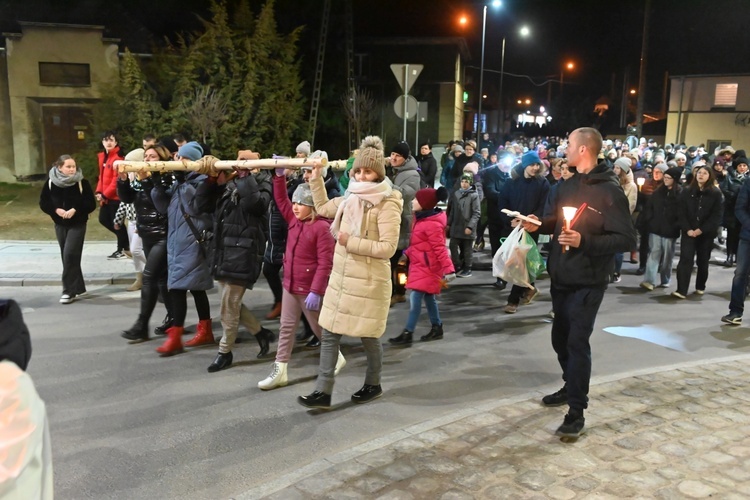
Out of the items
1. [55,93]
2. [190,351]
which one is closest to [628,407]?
[190,351]

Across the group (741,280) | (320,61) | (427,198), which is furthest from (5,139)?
(741,280)

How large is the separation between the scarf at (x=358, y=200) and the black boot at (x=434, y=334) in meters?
2.45

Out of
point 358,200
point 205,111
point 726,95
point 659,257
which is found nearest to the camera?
point 358,200

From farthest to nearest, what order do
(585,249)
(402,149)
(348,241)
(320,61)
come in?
(320,61)
(402,149)
(348,241)
(585,249)

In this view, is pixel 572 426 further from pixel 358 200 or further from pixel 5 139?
pixel 5 139

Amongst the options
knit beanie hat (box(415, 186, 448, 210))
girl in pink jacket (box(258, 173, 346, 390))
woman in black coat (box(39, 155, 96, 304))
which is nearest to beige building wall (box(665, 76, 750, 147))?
knit beanie hat (box(415, 186, 448, 210))

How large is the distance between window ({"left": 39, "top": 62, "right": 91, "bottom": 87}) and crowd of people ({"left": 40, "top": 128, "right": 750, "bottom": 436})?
1436cm

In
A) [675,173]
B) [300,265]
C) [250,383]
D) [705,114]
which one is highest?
[705,114]

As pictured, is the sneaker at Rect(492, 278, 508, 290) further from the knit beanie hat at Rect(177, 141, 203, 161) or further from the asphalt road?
the knit beanie hat at Rect(177, 141, 203, 161)

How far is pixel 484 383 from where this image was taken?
5.75 metres

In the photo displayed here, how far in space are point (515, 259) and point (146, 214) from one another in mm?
4182

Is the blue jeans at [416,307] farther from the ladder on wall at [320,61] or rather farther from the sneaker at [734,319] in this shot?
the ladder on wall at [320,61]

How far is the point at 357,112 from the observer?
2562 cm

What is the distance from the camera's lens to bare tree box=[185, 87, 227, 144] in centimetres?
1750
